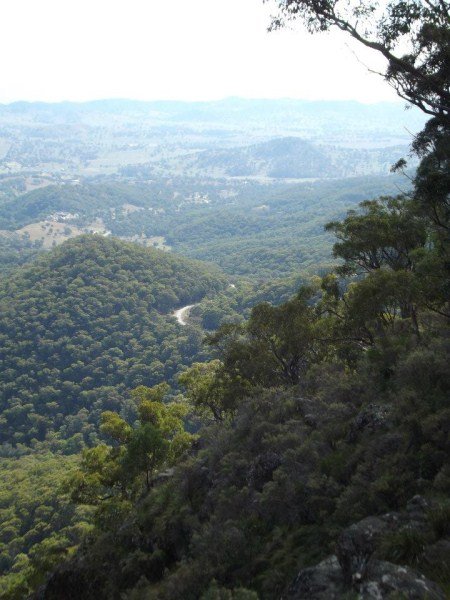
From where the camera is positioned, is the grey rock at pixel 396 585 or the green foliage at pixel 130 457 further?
the green foliage at pixel 130 457

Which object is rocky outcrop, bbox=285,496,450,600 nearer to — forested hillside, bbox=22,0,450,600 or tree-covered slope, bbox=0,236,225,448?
forested hillside, bbox=22,0,450,600

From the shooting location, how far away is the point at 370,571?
654 centimetres


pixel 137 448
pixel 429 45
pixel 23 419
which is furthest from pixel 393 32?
pixel 23 419

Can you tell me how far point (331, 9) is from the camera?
15078 mm

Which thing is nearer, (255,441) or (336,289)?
(255,441)

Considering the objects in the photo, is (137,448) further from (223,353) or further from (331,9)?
(331,9)

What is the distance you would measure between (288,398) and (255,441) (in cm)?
218

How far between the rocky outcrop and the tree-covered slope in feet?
247

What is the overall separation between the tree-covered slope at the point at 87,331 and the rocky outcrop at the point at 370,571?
7535cm

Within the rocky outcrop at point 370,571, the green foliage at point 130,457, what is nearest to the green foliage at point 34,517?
the green foliage at point 130,457

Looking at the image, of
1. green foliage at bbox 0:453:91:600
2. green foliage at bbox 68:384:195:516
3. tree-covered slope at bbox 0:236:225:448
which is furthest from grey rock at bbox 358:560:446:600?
tree-covered slope at bbox 0:236:225:448

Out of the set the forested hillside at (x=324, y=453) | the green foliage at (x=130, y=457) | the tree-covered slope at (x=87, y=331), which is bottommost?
the tree-covered slope at (x=87, y=331)

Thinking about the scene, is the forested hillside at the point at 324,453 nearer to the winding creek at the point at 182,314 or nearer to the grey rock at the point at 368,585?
the grey rock at the point at 368,585

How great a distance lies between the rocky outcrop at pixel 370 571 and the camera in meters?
6.02
